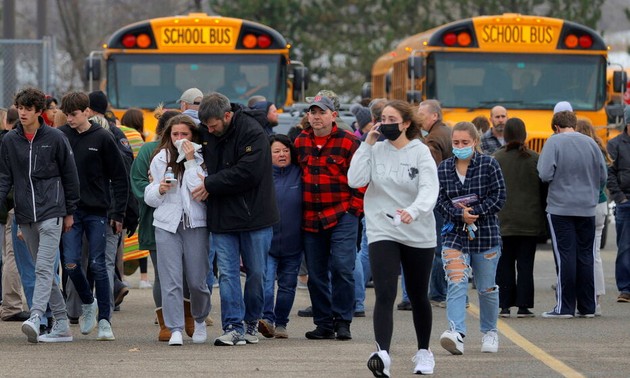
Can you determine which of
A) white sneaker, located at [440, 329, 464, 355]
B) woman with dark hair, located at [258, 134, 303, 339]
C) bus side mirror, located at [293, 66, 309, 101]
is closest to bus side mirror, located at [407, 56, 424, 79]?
bus side mirror, located at [293, 66, 309, 101]

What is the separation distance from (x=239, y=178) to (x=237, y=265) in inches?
25.3

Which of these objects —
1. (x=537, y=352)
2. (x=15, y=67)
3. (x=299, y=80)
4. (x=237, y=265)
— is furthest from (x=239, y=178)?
(x=15, y=67)

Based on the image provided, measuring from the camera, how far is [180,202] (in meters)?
10.5

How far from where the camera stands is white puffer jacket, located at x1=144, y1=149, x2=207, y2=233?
411 inches

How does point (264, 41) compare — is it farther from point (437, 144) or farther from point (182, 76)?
point (437, 144)

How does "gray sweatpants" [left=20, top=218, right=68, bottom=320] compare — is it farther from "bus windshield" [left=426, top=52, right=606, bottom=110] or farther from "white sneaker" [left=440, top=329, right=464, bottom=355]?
"bus windshield" [left=426, top=52, right=606, bottom=110]

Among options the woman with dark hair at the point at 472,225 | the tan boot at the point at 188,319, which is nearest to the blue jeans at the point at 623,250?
the woman with dark hair at the point at 472,225

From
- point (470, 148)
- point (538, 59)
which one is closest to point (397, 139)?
point (470, 148)

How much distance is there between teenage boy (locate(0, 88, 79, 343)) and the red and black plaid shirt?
167 centimetres

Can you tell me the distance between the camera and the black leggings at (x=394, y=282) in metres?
8.93

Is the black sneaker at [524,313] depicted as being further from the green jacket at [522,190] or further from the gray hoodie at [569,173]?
the gray hoodie at [569,173]

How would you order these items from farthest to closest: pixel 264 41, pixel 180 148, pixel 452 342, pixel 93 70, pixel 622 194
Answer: pixel 264 41, pixel 93 70, pixel 622 194, pixel 180 148, pixel 452 342

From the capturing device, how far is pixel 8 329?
11.7 meters

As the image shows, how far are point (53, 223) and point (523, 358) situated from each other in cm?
334
